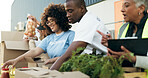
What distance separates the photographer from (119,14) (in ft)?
9.85

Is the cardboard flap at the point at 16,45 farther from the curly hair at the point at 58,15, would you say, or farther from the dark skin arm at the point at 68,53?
the dark skin arm at the point at 68,53

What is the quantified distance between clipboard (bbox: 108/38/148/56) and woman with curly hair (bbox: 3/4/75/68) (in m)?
1.23

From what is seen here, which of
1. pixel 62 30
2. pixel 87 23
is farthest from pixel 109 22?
pixel 87 23

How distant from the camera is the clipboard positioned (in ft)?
2.82

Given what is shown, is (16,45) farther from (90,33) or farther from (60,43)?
(90,33)

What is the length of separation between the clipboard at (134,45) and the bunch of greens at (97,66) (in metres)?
0.09

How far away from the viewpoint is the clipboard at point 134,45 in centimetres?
86

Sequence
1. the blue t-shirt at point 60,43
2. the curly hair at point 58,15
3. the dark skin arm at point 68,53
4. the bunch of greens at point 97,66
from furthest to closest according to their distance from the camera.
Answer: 1. the curly hair at point 58,15
2. the blue t-shirt at point 60,43
3. the dark skin arm at point 68,53
4. the bunch of greens at point 97,66

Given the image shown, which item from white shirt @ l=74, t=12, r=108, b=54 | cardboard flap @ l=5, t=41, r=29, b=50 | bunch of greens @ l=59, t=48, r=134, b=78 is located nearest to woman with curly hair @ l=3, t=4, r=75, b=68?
cardboard flap @ l=5, t=41, r=29, b=50

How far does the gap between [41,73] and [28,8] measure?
7523 millimetres

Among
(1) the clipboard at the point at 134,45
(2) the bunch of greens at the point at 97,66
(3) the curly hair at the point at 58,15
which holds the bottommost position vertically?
(2) the bunch of greens at the point at 97,66

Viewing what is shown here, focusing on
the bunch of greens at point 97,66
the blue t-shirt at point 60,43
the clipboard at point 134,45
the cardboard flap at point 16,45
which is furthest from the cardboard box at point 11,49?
the clipboard at point 134,45

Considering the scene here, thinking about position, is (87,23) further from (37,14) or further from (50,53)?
(37,14)

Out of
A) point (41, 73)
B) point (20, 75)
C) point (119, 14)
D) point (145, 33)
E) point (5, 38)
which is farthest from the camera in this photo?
point (5, 38)
